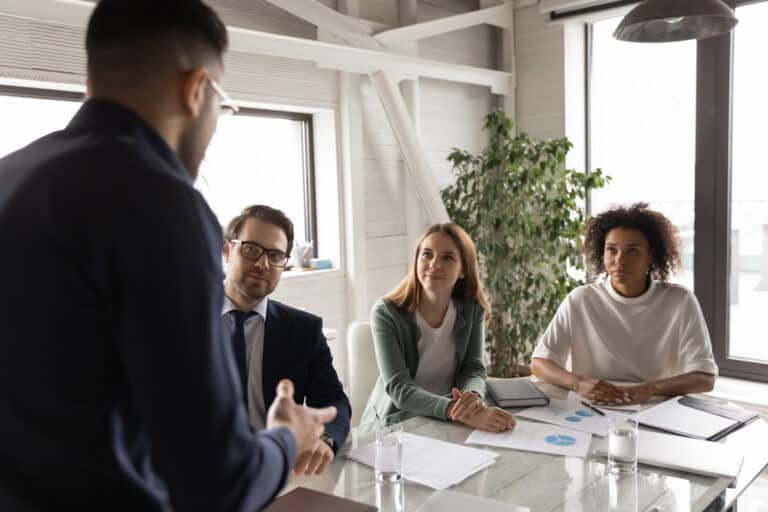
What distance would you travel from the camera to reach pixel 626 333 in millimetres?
2521

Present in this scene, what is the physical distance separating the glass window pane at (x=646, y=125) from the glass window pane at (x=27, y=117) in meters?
3.03

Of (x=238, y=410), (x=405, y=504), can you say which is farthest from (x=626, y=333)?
(x=238, y=410)

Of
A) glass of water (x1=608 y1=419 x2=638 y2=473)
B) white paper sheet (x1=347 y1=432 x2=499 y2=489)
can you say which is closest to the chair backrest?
white paper sheet (x1=347 y1=432 x2=499 y2=489)

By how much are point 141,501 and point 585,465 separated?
3.67 feet

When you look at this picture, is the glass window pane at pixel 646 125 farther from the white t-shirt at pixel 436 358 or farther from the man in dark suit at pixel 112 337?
the man in dark suit at pixel 112 337

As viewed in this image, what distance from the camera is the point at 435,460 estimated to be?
1621 millimetres

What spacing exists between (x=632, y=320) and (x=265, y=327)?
1352 mm

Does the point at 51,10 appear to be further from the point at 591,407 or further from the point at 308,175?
the point at 591,407

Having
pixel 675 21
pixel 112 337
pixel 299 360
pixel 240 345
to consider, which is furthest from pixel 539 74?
pixel 112 337

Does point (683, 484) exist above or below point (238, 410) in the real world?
below

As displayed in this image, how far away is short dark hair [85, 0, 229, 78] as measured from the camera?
77cm

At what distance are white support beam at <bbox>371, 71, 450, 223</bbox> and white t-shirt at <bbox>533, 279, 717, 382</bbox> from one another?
1389 millimetres

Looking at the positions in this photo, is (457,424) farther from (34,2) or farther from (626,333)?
(34,2)

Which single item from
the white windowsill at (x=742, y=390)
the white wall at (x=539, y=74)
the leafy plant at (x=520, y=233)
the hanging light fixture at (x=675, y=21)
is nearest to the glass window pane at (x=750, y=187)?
the white windowsill at (x=742, y=390)
